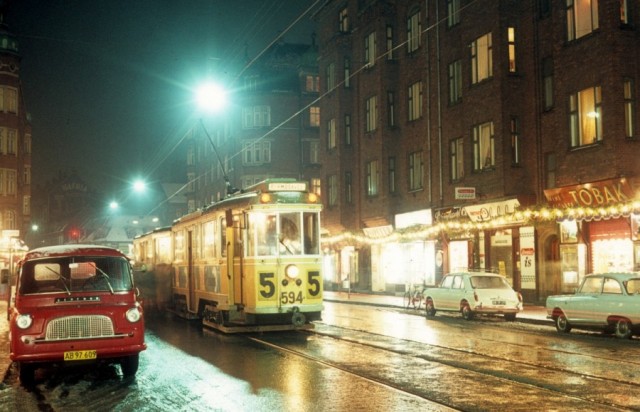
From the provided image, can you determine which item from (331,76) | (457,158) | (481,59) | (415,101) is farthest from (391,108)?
(481,59)

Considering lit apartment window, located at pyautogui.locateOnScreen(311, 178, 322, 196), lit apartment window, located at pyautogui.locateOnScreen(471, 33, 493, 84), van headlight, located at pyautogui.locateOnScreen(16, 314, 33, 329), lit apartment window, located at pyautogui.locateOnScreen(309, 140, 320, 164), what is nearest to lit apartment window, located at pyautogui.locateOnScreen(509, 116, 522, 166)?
lit apartment window, located at pyautogui.locateOnScreen(471, 33, 493, 84)

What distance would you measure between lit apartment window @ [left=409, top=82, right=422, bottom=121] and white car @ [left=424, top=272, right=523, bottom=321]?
1516 cm

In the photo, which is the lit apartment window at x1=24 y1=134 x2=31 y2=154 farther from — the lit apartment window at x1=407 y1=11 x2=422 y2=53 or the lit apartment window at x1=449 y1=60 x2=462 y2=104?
the lit apartment window at x1=449 y1=60 x2=462 y2=104

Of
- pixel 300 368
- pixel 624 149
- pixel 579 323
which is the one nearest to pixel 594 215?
pixel 624 149

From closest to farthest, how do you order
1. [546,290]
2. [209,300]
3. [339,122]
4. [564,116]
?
[209,300] < [564,116] < [546,290] < [339,122]

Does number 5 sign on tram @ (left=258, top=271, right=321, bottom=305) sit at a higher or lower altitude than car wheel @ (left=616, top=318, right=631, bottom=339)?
higher

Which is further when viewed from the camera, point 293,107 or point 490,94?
point 293,107

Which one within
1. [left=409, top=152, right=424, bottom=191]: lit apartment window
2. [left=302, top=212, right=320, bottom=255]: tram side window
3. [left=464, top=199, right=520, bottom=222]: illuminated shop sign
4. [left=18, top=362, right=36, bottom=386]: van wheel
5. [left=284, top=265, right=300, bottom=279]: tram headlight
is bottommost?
[left=18, top=362, right=36, bottom=386]: van wheel

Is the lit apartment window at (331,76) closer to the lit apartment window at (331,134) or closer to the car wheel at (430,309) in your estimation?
the lit apartment window at (331,134)

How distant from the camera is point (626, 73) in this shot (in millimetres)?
25812

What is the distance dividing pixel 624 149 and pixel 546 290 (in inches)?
275


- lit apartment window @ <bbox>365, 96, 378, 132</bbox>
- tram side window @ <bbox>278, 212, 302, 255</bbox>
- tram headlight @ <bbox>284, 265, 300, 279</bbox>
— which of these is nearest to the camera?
tram headlight @ <bbox>284, 265, 300, 279</bbox>

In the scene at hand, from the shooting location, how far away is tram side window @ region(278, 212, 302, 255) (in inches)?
751

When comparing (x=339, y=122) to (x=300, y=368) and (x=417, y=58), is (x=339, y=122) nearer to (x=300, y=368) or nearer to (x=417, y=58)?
(x=417, y=58)
